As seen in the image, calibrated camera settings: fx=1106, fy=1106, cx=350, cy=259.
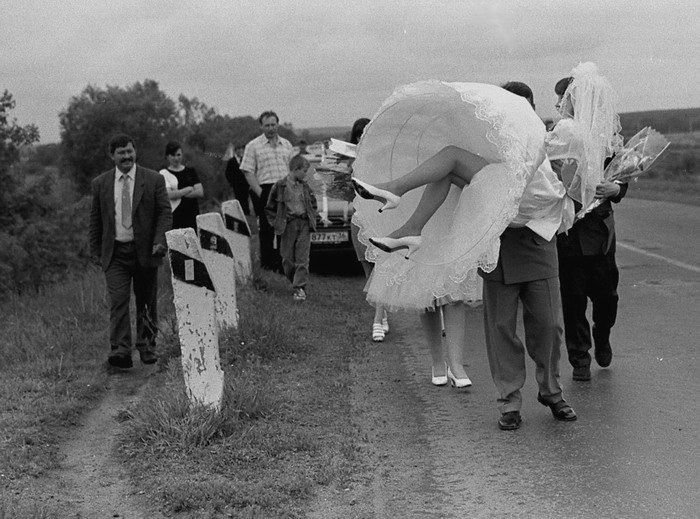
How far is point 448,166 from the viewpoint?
670cm

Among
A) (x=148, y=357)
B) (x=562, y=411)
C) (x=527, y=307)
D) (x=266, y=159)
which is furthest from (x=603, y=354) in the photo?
(x=266, y=159)

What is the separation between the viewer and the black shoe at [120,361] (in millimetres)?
9734

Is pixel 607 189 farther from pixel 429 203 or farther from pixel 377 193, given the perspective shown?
pixel 377 193

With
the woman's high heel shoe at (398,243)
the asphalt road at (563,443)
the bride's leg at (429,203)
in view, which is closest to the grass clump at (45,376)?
the asphalt road at (563,443)

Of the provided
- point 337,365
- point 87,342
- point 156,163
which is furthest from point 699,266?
point 156,163

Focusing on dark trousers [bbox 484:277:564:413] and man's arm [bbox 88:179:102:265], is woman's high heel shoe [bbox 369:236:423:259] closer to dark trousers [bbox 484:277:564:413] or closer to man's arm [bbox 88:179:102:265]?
dark trousers [bbox 484:277:564:413]

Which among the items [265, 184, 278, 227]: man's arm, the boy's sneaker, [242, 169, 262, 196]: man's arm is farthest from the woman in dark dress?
[242, 169, 262, 196]: man's arm

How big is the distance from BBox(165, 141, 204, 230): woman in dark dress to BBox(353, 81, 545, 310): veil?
5919mm

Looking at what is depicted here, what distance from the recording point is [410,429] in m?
7.26

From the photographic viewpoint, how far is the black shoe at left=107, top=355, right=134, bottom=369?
383 inches

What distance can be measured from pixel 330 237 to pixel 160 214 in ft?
23.0

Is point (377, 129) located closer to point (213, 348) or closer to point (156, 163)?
point (213, 348)

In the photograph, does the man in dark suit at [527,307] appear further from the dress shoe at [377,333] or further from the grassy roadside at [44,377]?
the dress shoe at [377,333]

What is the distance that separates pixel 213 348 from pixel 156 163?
64543mm
